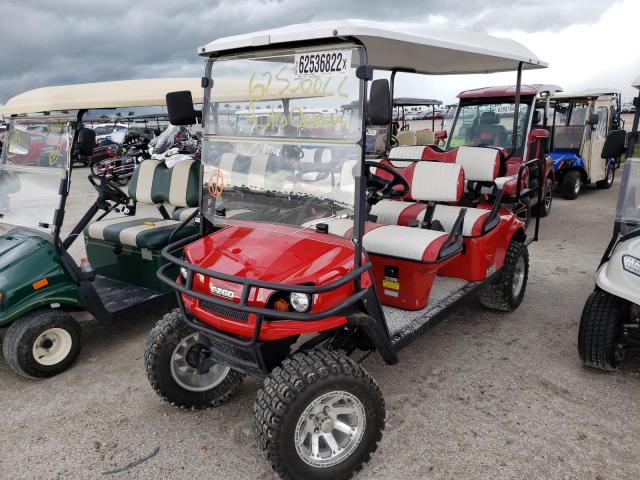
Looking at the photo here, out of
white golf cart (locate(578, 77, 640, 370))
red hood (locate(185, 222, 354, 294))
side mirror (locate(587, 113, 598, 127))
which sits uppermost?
side mirror (locate(587, 113, 598, 127))

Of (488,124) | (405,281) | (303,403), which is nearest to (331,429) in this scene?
(303,403)

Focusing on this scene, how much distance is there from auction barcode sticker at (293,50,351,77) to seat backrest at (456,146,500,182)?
7.92 ft

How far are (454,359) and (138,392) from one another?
2.18 metres

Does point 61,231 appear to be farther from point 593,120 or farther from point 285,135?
point 593,120

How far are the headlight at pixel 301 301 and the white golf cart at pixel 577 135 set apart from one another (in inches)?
331

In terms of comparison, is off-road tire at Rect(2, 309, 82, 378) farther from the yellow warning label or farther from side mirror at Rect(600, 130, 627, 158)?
side mirror at Rect(600, 130, 627, 158)

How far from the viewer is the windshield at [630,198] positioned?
3345 mm

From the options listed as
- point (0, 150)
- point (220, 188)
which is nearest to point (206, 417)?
point (220, 188)

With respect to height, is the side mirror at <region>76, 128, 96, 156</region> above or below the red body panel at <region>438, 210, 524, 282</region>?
above

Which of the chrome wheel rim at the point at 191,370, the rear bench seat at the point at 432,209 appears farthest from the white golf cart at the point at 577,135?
the chrome wheel rim at the point at 191,370

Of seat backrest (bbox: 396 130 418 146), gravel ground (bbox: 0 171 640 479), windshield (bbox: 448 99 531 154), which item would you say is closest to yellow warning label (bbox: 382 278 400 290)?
gravel ground (bbox: 0 171 640 479)

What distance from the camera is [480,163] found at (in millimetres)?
4484

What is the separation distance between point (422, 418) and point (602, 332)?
1310 mm

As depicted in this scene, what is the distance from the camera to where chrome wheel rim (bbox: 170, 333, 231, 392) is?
9.25 feet
